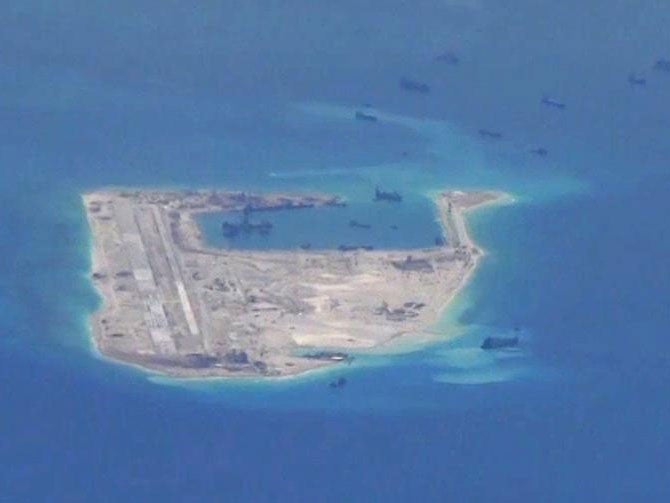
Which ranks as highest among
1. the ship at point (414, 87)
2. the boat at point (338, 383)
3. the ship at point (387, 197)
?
the ship at point (414, 87)

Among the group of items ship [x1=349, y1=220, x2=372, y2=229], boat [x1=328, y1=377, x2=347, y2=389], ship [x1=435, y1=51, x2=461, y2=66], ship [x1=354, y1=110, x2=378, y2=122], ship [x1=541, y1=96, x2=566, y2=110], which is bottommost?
boat [x1=328, y1=377, x2=347, y2=389]

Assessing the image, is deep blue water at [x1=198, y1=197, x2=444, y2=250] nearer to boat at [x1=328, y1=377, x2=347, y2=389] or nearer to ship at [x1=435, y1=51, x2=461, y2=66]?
boat at [x1=328, y1=377, x2=347, y2=389]

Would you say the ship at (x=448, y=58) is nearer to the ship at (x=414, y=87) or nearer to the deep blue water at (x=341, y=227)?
the ship at (x=414, y=87)

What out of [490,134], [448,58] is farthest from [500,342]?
[448,58]

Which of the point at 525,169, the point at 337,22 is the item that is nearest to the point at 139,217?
the point at 525,169

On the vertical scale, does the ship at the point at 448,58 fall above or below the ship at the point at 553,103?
above

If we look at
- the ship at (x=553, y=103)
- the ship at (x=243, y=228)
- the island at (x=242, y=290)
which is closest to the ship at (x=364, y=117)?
the ship at (x=553, y=103)

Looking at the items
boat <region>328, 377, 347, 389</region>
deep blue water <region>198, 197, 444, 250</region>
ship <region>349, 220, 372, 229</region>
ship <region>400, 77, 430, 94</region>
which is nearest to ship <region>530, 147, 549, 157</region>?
ship <region>400, 77, 430, 94</region>
